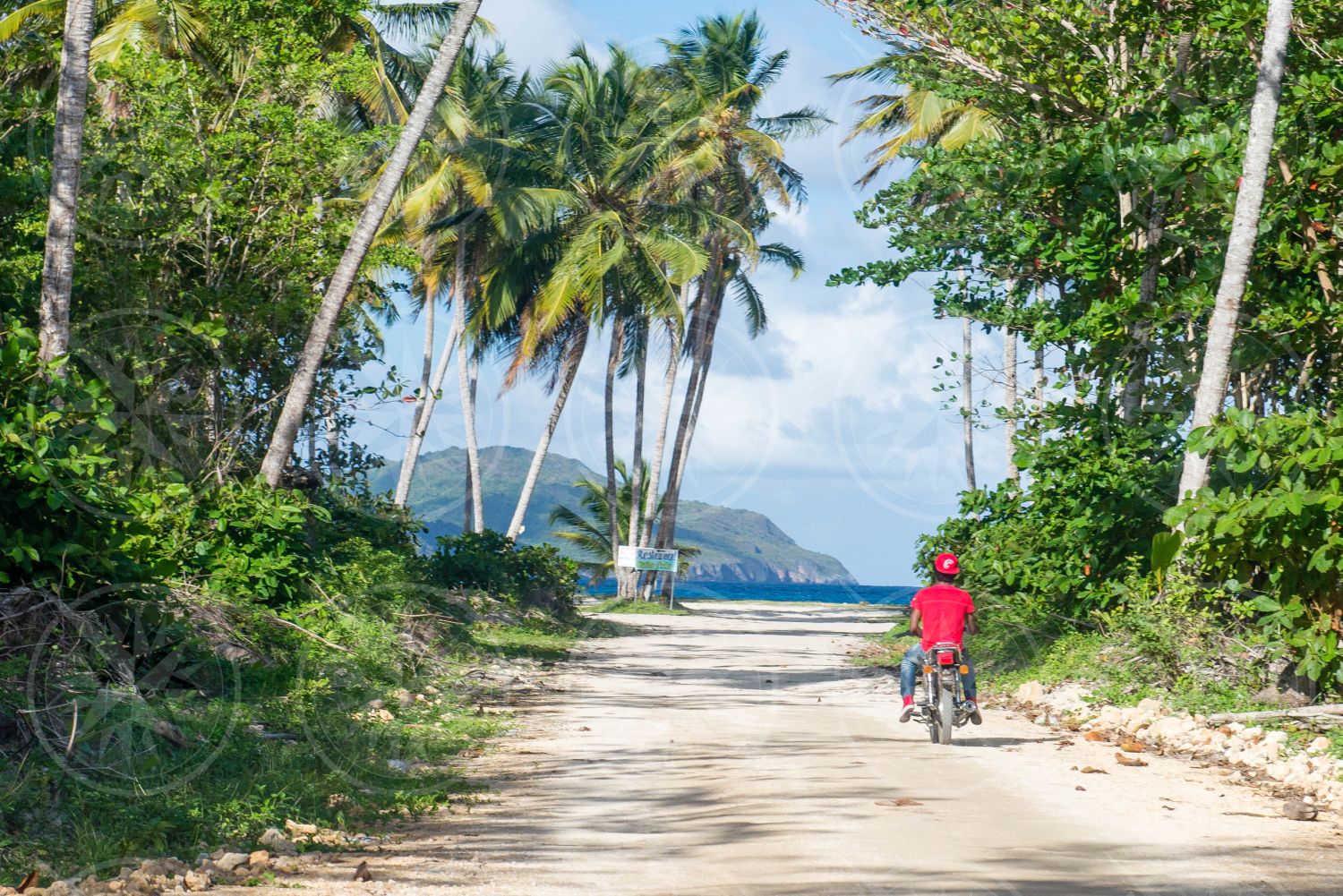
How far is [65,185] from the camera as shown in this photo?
1230 cm

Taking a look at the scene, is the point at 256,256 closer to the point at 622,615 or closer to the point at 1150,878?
the point at 1150,878

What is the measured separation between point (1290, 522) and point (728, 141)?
30741 mm

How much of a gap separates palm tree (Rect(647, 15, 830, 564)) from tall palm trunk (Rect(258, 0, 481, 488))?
21.7 meters

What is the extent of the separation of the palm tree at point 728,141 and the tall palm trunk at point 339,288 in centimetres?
2172

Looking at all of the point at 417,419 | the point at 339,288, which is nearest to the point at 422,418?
the point at 417,419

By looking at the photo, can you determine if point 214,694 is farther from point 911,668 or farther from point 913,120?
point 913,120

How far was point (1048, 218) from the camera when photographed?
16.0m

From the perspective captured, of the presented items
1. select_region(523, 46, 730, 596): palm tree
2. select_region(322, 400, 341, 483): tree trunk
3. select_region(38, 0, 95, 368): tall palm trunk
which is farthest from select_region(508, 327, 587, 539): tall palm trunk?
select_region(38, 0, 95, 368): tall palm trunk

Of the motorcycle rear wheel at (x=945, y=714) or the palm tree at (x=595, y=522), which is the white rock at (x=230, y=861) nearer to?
the motorcycle rear wheel at (x=945, y=714)

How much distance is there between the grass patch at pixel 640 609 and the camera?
41.3 metres

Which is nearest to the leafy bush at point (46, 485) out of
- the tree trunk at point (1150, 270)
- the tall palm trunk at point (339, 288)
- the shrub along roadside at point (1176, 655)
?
the tall palm trunk at point (339, 288)

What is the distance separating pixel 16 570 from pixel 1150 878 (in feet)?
22.4

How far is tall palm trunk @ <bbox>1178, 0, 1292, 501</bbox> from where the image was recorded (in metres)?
13.0

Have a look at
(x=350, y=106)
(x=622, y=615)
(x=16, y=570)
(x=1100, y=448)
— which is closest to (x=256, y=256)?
(x=16, y=570)
